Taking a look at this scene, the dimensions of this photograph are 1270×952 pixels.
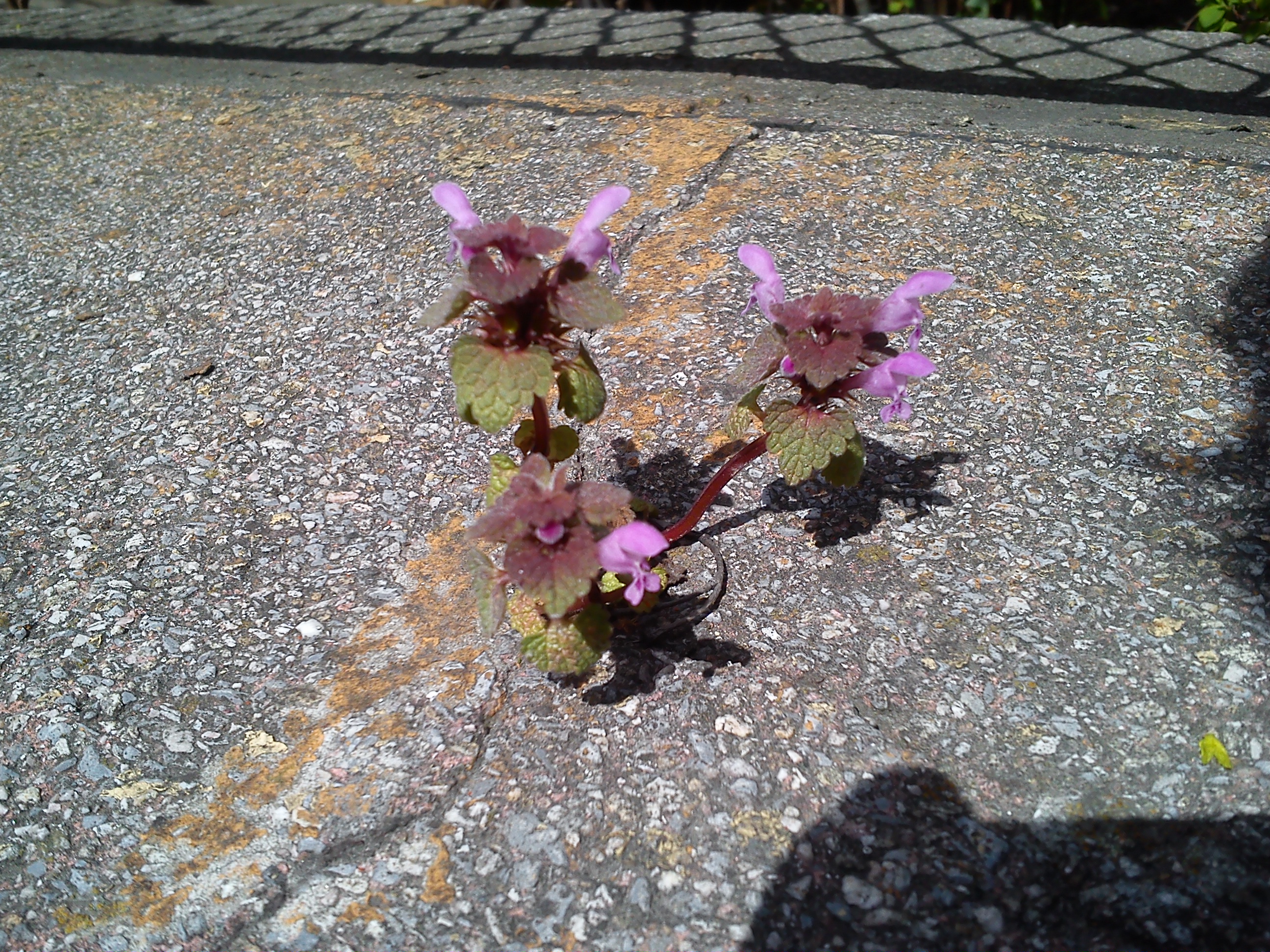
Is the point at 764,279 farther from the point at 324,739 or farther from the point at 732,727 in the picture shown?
the point at 324,739

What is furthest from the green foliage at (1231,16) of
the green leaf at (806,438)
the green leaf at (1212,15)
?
the green leaf at (806,438)

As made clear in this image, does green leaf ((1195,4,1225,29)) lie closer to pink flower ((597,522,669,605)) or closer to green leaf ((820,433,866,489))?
green leaf ((820,433,866,489))

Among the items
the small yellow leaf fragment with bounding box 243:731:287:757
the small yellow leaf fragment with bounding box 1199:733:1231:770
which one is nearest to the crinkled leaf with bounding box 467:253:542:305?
the small yellow leaf fragment with bounding box 243:731:287:757

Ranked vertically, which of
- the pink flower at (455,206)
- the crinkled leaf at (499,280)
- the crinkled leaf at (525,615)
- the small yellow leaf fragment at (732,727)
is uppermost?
the pink flower at (455,206)

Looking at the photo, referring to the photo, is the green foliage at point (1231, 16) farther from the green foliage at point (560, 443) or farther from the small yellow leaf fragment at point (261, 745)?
the small yellow leaf fragment at point (261, 745)

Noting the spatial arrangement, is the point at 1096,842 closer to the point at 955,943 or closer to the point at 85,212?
the point at 955,943

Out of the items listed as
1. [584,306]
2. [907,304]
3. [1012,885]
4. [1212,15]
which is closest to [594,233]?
[584,306]

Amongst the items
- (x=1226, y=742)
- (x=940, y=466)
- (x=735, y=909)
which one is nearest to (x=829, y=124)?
(x=940, y=466)
